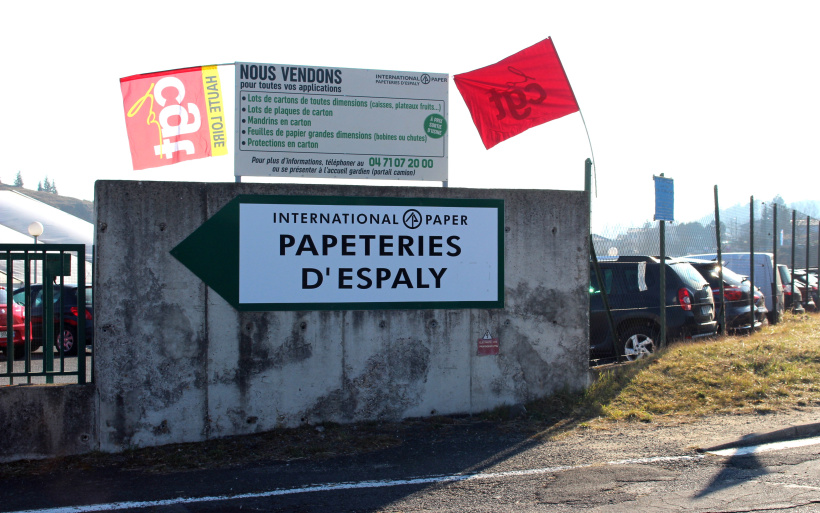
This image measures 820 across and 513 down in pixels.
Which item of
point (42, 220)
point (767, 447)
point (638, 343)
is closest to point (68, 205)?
point (42, 220)

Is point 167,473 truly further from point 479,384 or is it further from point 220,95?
point 220,95

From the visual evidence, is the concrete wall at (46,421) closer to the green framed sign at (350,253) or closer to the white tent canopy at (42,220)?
the green framed sign at (350,253)

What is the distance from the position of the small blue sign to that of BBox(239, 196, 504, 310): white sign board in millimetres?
3172

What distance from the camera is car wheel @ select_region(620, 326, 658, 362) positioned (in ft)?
32.7

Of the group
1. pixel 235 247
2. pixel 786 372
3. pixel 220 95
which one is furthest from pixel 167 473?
pixel 786 372

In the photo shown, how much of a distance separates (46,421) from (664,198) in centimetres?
805

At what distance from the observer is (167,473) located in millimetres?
5641

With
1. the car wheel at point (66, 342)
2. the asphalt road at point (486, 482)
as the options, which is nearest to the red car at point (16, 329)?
the car wheel at point (66, 342)

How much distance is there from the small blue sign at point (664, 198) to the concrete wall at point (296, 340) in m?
2.20

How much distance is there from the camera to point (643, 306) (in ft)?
33.6

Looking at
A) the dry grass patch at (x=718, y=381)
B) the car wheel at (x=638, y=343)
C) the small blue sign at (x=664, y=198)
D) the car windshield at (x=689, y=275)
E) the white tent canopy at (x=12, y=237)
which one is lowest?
the dry grass patch at (x=718, y=381)

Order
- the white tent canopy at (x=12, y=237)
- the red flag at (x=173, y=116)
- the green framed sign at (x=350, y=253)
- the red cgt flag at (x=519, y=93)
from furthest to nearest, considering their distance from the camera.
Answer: the white tent canopy at (x=12, y=237) → the red cgt flag at (x=519, y=93) → the red flag at (x=173, y=116) → the green framed sign at (x=350, y=253)

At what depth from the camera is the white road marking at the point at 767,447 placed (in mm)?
5922

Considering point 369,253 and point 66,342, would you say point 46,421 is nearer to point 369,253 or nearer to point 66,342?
point 66,342
